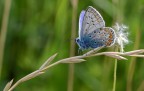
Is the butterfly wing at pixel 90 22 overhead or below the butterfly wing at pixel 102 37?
overhead

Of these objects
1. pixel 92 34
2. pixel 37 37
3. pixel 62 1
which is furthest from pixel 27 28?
pixel 92 34

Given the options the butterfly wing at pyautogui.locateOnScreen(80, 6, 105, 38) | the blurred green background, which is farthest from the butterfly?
the blurred green background

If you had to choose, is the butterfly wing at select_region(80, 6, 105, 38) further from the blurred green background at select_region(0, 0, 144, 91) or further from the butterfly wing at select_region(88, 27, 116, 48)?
the blurred green background at select_region(0, 0, 144, 91)

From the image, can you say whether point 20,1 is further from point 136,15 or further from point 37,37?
point 136,15

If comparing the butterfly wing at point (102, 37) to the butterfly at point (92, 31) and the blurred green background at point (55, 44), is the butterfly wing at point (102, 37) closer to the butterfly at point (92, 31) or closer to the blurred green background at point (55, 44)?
the butterfly at point (92, 31)

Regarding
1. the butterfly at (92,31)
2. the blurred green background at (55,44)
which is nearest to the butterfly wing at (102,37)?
the butterfly at (92,31)
